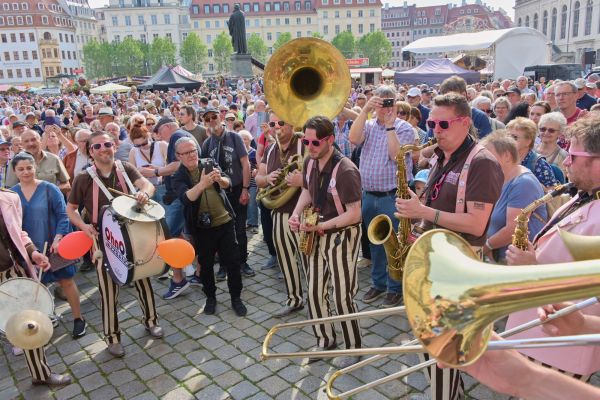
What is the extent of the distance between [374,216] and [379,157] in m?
0.70

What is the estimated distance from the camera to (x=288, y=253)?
4996 millimetres

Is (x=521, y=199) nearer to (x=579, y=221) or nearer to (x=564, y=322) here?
(x=579, y=221)

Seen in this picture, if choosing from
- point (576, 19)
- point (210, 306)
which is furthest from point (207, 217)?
point (576, 19)

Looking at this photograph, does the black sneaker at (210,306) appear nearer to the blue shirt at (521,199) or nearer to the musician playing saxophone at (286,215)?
the musician playing saxophone at (286,215)

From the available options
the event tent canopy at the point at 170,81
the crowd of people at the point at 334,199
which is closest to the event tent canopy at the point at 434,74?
the event tent canopy at the point at 170,81

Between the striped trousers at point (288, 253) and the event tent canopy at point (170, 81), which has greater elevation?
the event tent canopy at point (170, 81)

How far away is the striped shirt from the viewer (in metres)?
4.92

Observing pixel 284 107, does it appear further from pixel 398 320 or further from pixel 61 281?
pixel 61 281

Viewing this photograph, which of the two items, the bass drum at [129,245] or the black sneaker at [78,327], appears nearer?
the bass drum at [129,245]

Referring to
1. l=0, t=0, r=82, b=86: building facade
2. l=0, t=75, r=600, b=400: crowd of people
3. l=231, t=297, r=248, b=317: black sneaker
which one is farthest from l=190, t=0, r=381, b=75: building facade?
l=231, t=297, r=248, b=317: black sneaker

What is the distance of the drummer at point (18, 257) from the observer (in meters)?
3.89

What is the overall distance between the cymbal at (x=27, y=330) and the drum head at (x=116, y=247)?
73 centimetres

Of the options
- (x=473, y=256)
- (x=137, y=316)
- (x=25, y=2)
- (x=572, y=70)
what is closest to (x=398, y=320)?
(x=137, y=316)

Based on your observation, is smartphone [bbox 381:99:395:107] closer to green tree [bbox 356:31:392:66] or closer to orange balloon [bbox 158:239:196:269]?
orange balloon [bbox 158:239:196:269]
